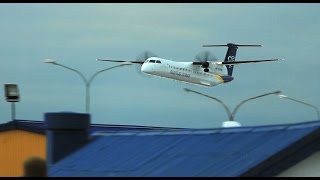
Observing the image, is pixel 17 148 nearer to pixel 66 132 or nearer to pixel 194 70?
pixel 66 132

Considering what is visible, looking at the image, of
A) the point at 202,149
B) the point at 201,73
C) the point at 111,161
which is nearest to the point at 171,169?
the point at 202,149

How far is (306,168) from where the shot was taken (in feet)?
41.9

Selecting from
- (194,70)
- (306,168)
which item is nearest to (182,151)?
(306,168)

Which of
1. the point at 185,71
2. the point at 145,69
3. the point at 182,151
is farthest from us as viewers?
the point at 185,71

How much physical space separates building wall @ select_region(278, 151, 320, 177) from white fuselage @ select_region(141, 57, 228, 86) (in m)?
79.7

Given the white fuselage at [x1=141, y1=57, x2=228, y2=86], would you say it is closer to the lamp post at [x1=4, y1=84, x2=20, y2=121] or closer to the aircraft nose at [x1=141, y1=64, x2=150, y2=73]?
the aircraft nose at [x1=141, y1=64, x2=150, y2=73]

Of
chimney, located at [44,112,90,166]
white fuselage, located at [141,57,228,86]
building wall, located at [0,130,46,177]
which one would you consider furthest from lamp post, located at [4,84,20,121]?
white fuselage, located at [141,57,228,86]

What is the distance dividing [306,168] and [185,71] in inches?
3659

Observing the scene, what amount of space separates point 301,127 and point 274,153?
105cm

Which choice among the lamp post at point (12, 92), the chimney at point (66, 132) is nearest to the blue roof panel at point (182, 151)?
the chimney at point (66, 132)

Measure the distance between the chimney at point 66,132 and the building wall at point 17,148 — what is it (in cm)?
1956

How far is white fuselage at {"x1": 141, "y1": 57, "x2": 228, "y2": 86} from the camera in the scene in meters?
94.3

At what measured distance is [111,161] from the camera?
53.8 ft

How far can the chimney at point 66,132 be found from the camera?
1830cm
